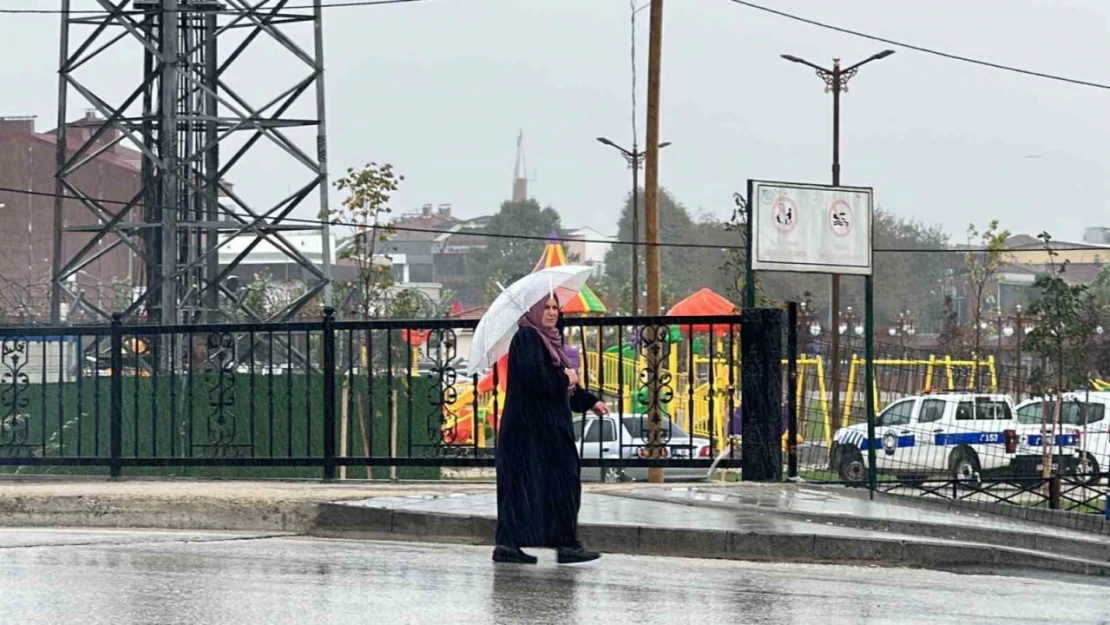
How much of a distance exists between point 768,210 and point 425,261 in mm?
162775

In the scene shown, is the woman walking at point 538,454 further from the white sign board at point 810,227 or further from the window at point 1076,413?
the window at point 1076,413

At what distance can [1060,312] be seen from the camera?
2795 centimetres

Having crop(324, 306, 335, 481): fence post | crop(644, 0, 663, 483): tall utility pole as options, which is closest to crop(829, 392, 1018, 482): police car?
crop(644, 0, 663, 483): tall utility pole

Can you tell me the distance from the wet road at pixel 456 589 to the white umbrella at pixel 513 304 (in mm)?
1211

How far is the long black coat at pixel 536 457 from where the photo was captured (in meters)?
Result: 10.2

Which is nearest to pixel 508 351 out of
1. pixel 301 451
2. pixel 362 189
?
pixel 301 451

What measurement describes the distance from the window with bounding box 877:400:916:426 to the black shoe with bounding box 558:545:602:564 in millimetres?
18247

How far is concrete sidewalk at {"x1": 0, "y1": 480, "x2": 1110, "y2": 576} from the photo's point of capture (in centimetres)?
1077

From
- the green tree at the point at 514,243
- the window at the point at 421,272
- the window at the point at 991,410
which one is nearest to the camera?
the window at the point at 991,410

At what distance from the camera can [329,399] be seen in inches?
574

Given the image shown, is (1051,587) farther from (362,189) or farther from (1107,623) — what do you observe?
(362,189)

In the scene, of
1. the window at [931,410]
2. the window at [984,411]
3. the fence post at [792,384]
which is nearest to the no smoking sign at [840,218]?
the fence post at [792,384]

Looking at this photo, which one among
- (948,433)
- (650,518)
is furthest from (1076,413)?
(650,518)

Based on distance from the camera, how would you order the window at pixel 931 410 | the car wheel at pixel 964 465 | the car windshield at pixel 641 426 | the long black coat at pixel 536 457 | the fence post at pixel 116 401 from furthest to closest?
1. the window at pixel 931 410
2. the car wheel at pixel 964 465
3. the fence post at pixel 116 401
4. the car windshield at pixel 641 426
5. the long black coat at pixel 536 457
